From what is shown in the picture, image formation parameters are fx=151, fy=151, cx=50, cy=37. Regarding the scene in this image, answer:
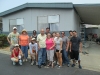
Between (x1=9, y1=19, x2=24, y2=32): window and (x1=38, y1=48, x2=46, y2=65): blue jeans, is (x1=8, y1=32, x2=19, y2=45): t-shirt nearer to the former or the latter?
(x1=38, y1=48, x2=46, y2=65): blue jeans

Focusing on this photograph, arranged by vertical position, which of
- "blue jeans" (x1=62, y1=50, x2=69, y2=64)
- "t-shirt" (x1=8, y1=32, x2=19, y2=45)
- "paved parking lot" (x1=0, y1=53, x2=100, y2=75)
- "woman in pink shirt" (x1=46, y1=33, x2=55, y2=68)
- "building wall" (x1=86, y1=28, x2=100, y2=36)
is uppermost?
"building wall" (x1=86, y1=28, x2=100, y2=36)

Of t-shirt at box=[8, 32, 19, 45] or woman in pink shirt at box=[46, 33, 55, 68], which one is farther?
t-shirt at box=[8, 32, 19, 45]

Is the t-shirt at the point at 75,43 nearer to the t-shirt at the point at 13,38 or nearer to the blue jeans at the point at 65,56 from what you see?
the blue jeans at the point at 65,56

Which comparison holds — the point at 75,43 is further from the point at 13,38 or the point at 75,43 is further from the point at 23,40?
the point at 13,38

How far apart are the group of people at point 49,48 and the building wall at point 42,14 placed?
3.66m

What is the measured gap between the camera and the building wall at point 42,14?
1067 centimetres

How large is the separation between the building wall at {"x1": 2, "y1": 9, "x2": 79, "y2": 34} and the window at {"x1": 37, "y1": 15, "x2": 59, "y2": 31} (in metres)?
0.28

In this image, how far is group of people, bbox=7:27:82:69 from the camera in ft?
22.3

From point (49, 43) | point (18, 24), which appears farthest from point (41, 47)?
point (18, 24)

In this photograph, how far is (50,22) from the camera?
36.9ft

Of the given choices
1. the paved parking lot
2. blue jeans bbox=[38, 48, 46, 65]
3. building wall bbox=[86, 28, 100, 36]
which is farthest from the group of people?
building wall bbox=[86, 28, 100, 36]

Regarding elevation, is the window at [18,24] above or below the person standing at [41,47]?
above

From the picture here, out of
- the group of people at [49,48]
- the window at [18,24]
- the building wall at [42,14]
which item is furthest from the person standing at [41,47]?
the window at [18,24]

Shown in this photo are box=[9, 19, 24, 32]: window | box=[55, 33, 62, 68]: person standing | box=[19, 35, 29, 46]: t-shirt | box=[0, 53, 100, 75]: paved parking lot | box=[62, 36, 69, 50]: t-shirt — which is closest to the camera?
box=[0, 53, 100, 75]: paved parking lot
